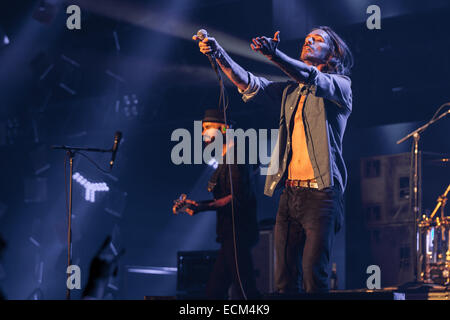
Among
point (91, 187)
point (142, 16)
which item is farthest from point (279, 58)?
point (91, 187)

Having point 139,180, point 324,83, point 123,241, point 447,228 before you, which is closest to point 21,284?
point 123,241

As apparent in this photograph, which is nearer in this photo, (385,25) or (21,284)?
(385,25)

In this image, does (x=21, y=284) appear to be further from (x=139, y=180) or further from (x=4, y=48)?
(x=4, y=48)

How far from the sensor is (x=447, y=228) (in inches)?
265

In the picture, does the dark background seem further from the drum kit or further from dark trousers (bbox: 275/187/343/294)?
dark trousers (bbox: 275/187/343/294)

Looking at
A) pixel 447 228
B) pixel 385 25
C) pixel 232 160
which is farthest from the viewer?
pixel 385 25

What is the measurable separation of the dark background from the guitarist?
7.21 feet

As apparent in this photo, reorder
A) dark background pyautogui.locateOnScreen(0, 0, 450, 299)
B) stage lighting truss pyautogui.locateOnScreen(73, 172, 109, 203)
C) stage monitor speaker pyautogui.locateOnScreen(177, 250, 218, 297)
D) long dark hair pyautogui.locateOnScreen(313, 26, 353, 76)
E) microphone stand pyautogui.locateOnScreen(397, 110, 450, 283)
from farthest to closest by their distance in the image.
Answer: stage lighting truss pyautogui.locateOnScreen(73, 172, 109, 203), dark background pyautogui.locateOnScreen(0, 0, 450, 299), stage monitor speaker pyautogui.locateOnScreen(177, 250, 218, 297), microphone stand pyautogui.locateOnScreen(397, 110, 450, 283), long dark hair pyautogui.locateOnScreen(313, 26, 353, 76)

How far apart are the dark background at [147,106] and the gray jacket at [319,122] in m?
3.43

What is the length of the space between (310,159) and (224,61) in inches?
31.8

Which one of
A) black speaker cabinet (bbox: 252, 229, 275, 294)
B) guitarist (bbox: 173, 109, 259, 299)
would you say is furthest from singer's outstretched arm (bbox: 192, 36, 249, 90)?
black speaker cabinet (bbox: 252, 229, 275, 294)

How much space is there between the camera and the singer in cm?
420

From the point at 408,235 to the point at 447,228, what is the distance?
81 centimetres
